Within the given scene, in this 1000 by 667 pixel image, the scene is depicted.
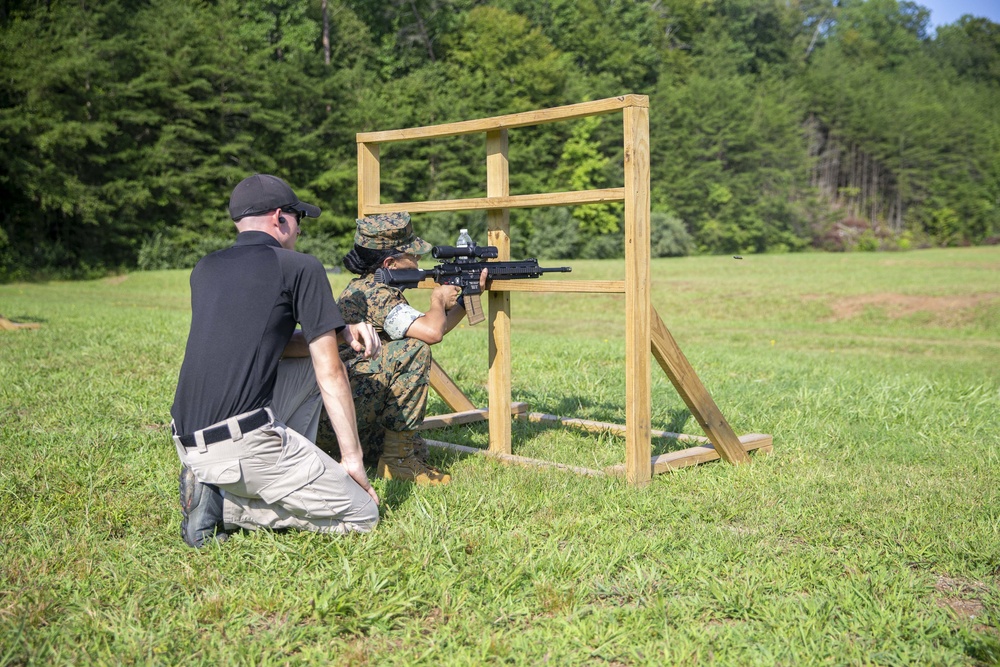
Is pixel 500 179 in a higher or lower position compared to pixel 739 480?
higher

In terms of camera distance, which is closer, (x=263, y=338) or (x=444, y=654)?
(x=444, y=654)

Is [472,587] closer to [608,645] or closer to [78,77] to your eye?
[608,645]

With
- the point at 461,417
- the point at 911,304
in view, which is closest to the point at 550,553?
the point at 461,417

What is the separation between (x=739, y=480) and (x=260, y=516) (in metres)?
2.81

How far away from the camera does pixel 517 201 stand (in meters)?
5.43

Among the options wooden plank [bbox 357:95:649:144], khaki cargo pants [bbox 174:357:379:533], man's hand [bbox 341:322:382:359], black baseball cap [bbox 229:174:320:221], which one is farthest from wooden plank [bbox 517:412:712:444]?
black baseball cap [bbox 229:174:320:221]

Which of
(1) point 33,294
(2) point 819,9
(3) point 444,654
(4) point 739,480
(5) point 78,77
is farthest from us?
(2) point 819,9

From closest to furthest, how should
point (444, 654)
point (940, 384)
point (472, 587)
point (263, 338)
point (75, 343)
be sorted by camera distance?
point (444, 654) < point (472, 587) < point (263, 338) < point (940, 384) < point (75, 343)

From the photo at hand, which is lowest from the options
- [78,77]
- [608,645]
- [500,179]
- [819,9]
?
[608,645]

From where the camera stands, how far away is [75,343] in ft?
34.8

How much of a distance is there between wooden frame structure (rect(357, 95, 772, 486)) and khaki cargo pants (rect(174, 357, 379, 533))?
5.48 feet

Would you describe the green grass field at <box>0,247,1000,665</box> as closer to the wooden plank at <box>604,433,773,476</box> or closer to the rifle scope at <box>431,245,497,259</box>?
the wooden plank at <box>604,433,773,476</box>

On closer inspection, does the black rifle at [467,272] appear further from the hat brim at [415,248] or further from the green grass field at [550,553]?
the green grass field at [550,553]

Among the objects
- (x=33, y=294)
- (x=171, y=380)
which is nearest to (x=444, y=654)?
(x=171, y=380)
